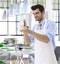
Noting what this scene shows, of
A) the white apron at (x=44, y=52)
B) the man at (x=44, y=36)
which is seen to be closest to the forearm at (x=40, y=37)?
the man at (x=44, y=36)

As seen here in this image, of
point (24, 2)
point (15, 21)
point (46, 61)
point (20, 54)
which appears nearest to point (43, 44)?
point (46, 61)

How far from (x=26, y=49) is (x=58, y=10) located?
A: 94.1 inches

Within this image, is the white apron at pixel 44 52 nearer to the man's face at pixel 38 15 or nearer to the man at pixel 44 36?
the man at pixel 44 36

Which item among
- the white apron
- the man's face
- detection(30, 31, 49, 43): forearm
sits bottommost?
the white apron

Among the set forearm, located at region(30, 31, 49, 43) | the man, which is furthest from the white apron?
forearm, located at region(30, 31, 49, 43)

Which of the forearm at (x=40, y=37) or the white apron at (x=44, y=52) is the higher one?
the forearm at (x=40, y=37)

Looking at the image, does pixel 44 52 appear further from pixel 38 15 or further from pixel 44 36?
pixel 38 15

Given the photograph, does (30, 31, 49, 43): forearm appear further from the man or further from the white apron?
the white apron

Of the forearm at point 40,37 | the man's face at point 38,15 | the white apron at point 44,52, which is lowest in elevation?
the white apron at point 44,52

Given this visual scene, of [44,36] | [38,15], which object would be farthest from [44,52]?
[38,15]

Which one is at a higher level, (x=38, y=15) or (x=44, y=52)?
(x=38, y=15)

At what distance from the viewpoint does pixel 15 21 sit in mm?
4781

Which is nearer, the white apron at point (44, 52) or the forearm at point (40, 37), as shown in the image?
the forearm at point (40, 37)

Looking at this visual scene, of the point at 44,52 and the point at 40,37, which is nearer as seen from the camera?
the point at 40,37
